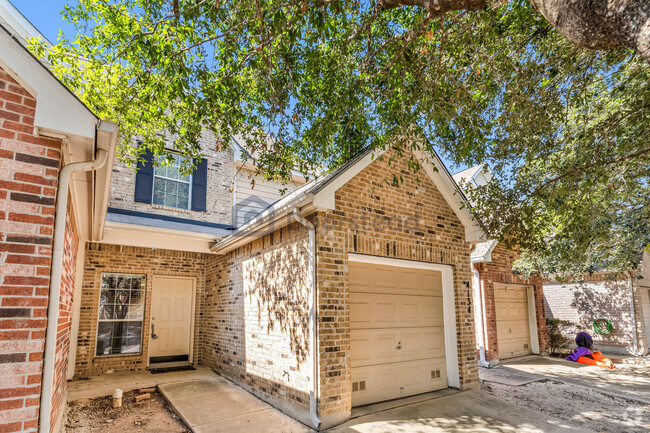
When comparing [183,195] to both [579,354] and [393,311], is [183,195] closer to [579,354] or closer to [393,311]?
[393,311]

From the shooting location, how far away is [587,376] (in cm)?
901

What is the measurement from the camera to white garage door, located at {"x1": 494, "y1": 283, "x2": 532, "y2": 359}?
11.1 m

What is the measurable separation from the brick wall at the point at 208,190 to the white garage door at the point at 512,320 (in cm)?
864

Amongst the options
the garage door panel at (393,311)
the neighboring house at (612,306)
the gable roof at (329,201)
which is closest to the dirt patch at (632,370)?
the neighboring house at (612,306)

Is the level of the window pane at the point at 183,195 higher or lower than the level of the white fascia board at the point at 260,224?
higher

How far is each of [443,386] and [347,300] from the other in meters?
Answer: 3.26

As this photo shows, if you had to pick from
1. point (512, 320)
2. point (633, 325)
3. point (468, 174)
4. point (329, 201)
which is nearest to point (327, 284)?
point (329, 201)

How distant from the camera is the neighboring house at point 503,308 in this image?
1022cm

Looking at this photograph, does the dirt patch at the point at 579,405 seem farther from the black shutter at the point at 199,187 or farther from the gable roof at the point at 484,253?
the black shutter at the point at 199,187

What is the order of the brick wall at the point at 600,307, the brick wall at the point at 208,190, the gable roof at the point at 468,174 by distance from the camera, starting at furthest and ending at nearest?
1. the gable roof at the point at 468,174
2. the brick wall at the point at 600,307
3. the brick wall at the point at 208,190

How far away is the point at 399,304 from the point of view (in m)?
6.94

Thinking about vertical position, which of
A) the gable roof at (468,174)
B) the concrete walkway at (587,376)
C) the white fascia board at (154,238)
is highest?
the gable roof at (468,174)

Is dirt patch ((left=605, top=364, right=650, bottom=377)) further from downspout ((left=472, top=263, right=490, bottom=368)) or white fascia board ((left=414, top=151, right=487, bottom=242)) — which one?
white fascia board ((left=414, top=151, right=487, bottom=242))

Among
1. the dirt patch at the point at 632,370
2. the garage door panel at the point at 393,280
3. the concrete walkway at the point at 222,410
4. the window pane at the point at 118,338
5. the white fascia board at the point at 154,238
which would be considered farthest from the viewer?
the dirt patch at the point at 632,370
